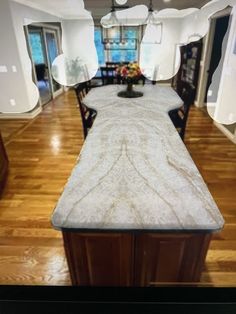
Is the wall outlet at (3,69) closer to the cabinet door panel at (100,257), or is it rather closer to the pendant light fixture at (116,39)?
the cabinet door panel at (100,257)

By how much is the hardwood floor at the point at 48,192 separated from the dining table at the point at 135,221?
16cm

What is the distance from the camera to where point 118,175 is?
1.05 m

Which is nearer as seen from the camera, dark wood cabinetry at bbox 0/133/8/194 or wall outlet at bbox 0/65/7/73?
wall outlet at bbox 0/65/7/73

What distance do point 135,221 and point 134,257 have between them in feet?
0.68

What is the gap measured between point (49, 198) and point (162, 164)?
1.29 metres

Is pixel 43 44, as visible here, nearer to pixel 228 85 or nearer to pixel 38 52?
pixel 38 52

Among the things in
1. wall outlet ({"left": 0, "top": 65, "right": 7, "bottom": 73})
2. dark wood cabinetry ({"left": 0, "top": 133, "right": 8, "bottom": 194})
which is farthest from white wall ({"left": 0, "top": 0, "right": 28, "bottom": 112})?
dark wood cabinetry ({"left": 0, "top": 133, "right": 8, "bottom": 194})

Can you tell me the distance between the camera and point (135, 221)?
78 centimetres

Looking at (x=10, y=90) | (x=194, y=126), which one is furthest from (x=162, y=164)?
(x=194, y=126)

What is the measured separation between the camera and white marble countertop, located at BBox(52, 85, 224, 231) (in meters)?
0.79

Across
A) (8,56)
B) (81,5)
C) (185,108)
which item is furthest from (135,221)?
(81,5)

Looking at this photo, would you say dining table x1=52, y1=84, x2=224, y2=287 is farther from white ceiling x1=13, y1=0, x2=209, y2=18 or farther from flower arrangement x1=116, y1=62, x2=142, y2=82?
flower arrangement x1=116, y1=62, x2=142, y2=82

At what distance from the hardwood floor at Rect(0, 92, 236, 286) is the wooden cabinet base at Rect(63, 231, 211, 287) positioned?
0.12m

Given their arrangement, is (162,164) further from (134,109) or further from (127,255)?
(134,109)
